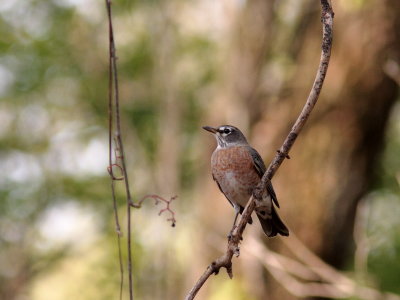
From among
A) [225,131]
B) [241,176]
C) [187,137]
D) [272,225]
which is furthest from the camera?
[187,137]

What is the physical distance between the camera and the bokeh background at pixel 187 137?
341 inches

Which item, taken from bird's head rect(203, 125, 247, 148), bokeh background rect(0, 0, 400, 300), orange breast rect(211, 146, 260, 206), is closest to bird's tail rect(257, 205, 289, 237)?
orange breast rect(211, 146, 260, 206)

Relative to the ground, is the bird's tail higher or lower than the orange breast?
lower

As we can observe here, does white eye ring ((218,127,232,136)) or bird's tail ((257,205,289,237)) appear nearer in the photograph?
bird's tail ((257,205,289,237))

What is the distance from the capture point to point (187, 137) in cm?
1516

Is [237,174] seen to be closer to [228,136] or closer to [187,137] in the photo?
[228,136]

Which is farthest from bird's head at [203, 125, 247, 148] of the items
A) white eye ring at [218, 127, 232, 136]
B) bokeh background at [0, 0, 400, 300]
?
bokeh background at [0, 0, 400, 300]

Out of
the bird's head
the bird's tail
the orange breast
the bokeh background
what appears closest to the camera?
the bird's tail

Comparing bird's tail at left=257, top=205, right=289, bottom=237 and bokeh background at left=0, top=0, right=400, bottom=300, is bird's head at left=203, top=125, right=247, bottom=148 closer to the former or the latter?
bird's tail at left=257, top=205, right=289, bottom=237

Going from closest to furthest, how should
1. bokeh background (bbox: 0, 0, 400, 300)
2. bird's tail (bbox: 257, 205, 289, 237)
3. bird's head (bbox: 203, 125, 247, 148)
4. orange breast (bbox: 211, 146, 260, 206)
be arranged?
bird's tail (bbox: 257, 205, 289, 237) → orange breast (bbox: 211, 146, 260, 206) → bird's head (bbox: 203, 125, 247, 148) → bokeh background (bbox: 0, 0, 400, 300)

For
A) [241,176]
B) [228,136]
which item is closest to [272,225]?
[241,176]

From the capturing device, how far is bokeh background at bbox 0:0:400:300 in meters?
8.66

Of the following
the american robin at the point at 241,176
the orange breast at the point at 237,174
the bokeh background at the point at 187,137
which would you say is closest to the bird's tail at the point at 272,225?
the american robin at the point at 241,176

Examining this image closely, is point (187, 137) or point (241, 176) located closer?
point (241, 176)
